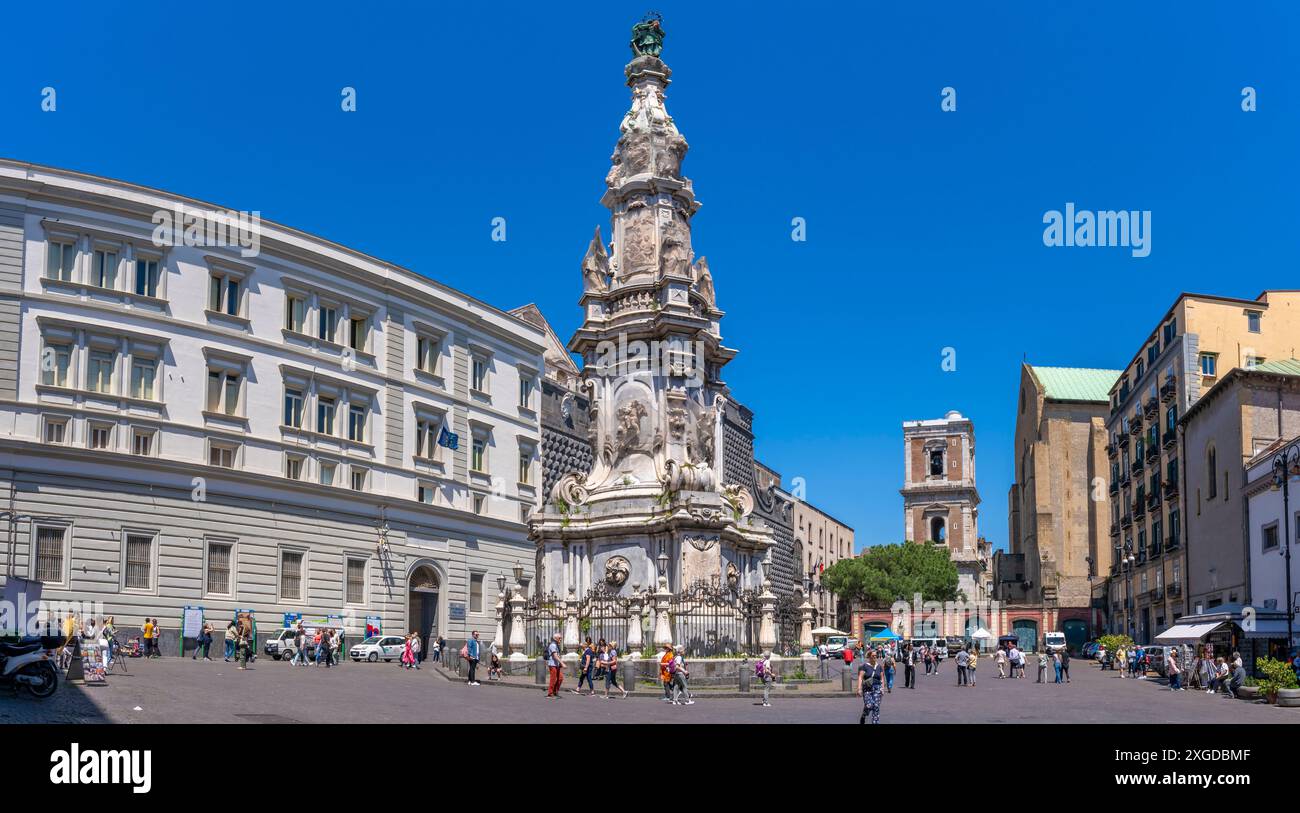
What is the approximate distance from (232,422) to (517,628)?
19.1m

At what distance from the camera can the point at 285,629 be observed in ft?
153

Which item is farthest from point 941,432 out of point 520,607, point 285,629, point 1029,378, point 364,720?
point 364,720

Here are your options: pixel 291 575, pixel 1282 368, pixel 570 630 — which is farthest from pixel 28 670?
pixel 1282 368

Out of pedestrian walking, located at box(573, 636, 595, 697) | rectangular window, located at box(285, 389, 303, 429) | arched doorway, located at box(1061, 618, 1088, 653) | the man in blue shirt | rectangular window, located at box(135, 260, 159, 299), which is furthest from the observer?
arched doorway, located at box(1061, 618, 1088, 653)

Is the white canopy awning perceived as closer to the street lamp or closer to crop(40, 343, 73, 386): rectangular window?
the street lamp

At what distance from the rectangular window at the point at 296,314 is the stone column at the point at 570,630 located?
23.6 meters

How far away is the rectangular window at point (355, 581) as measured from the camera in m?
51.2

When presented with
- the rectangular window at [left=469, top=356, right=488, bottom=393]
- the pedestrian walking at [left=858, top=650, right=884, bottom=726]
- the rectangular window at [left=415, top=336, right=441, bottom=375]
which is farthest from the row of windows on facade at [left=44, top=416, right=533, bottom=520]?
the pedestrian walking at [left=858, top=650, right=884, bottom=726]

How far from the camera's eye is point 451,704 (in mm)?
25047

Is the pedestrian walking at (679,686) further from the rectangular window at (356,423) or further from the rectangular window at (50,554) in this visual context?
the rectangular window at (356,423)

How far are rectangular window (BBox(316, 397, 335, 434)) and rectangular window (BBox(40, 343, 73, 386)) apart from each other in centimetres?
1040

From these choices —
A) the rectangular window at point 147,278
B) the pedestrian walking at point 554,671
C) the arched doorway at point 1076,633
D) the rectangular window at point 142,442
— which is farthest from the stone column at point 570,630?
the arched doorway at point 1076,633

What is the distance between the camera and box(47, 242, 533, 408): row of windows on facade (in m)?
43.7

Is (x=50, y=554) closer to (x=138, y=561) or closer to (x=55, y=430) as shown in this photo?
(x=138, y=561)
